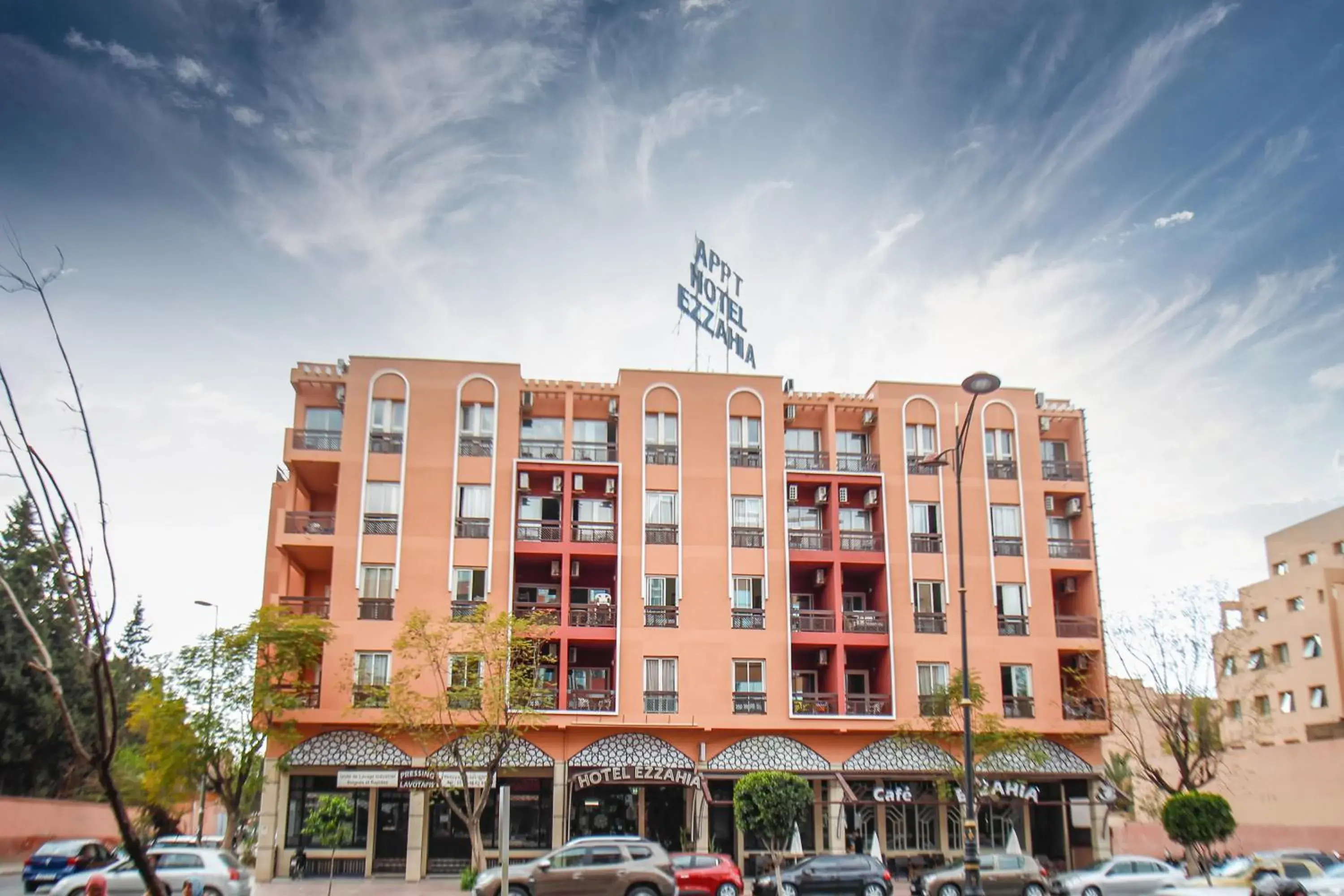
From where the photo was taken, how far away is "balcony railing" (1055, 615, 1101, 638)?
152 feet

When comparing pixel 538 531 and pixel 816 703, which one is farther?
pixel 538 531

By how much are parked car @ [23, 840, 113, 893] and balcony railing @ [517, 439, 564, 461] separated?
20310mm

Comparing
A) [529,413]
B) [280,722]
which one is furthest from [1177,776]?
[280,722]

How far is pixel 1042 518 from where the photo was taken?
47438 mm

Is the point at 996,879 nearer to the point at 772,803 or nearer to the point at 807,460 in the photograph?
the point at 772,803

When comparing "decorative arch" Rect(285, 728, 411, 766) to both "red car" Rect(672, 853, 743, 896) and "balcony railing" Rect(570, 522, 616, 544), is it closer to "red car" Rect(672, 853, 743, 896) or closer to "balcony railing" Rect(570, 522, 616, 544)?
"balcony railing" Rect(570, 522, 616, 544)

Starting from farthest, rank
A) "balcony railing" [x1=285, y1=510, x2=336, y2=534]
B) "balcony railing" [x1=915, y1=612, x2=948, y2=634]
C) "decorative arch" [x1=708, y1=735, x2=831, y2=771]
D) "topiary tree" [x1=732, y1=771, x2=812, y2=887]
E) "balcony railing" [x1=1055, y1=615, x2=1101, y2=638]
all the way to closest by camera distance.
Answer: "balcony railing" [x1=1055, y1=615, x2=1101, y2=638] < "balcony railing" [x1=915, y1=612, x2=948, y2=634] < "balcony railing" [x1=285, y1=510, x2=336, y2=534] < "decorative arch" [x1=708, y1=735, x2=831, y2=771] < "topiary tree" [x1=732, y1=771, x2=812, y2=887]

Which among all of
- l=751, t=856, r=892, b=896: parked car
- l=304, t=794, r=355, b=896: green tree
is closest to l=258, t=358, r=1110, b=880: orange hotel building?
l=304, t=794, r=355, b=896: green tree

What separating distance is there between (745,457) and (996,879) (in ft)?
61.5

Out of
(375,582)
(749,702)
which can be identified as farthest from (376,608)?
(749,702)

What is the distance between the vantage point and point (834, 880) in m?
33.2

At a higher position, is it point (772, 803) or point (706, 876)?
point (772, 803)

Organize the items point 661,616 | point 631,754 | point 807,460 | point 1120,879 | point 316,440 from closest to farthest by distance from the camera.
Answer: point 1120,879 → point 631,754 → point 661,616 → point 316,440 → point 807,460

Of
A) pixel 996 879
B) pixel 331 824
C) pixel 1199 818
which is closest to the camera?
pixel 331 824
